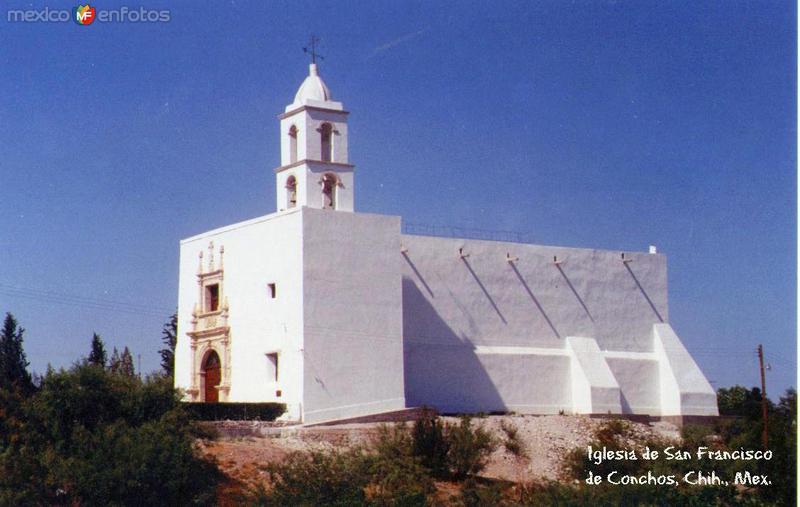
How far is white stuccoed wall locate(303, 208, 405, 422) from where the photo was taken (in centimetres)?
3025

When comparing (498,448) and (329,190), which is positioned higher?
(329,190)

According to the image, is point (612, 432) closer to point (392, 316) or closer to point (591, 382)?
point (591, 382)

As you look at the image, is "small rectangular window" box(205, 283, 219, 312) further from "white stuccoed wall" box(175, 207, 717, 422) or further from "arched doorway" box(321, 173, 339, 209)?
"arched doorway" box(321, 173, 339, 209)

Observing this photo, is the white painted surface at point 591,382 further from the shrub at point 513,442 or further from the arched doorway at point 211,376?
the arched doorway at point 211,376

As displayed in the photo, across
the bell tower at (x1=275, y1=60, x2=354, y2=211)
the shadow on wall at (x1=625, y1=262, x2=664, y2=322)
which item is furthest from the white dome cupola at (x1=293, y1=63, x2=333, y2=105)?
the shadow on wall at (x1=625, y1=262, x2=664, y2=322)

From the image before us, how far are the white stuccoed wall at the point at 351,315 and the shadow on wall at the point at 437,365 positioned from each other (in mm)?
1711

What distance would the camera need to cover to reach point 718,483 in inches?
936

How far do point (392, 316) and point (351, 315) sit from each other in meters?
1.23

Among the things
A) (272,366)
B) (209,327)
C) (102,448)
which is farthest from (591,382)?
(102,448)

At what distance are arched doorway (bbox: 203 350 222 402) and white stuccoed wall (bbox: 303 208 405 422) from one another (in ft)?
12.7

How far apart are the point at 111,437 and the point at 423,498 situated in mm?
5569

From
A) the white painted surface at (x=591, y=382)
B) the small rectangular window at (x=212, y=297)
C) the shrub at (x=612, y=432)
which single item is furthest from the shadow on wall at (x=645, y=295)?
the small rectangular window at (x=212, y=297)

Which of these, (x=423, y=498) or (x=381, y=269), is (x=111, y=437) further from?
A: (x=381, y=269)

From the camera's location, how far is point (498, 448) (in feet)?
96.0
